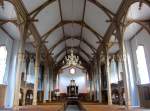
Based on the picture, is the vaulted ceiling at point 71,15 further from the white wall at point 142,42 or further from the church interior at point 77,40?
the white wall at point 142,42

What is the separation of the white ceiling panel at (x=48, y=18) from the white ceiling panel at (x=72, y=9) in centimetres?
62

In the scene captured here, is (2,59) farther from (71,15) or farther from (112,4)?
(112,4)

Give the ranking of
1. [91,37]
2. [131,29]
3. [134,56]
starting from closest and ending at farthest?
[131,29] → [134,56] → [91,37]

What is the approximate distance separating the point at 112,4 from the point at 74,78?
1986 centimetres

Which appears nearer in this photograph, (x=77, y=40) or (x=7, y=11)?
(x=7, y=11)

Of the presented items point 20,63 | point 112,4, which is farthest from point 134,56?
point 20,63

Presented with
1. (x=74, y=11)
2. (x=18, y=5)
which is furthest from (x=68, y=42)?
(x=18, y=5)

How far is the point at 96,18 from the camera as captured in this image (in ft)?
43.4

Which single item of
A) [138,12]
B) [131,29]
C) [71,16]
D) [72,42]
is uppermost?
[71,16]

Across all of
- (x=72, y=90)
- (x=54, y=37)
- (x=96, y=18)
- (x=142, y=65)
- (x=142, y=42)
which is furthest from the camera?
(x=72, y=90)

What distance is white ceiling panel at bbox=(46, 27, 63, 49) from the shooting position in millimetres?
16459

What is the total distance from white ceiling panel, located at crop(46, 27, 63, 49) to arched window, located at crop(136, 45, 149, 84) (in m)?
8.04

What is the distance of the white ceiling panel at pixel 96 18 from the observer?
Answer: 12.3 metres

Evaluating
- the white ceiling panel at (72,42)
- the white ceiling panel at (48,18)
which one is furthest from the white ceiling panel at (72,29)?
the white ceiling panel at (48,18)
